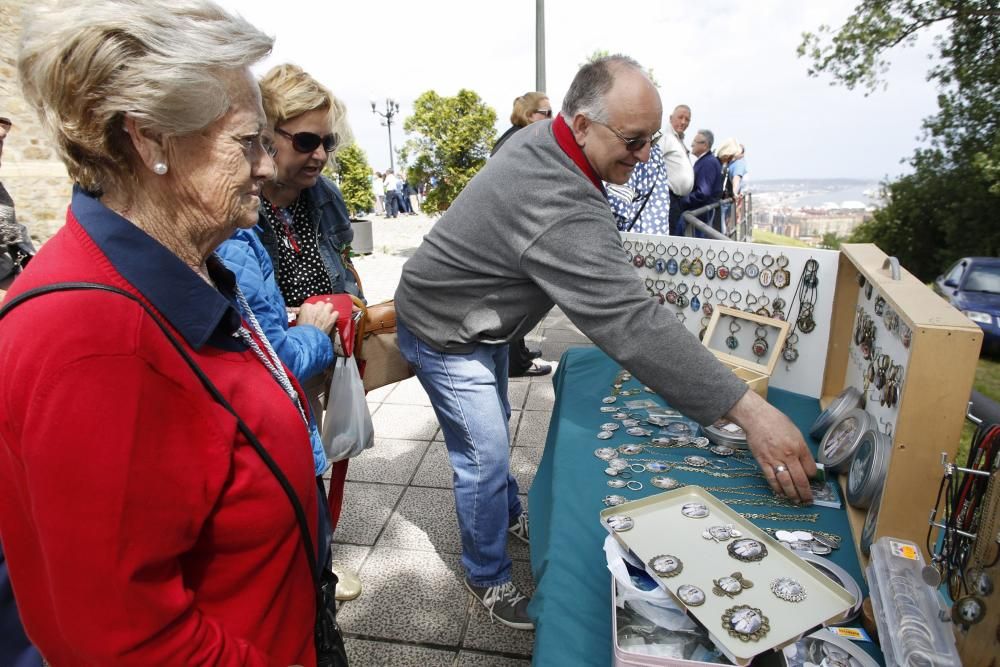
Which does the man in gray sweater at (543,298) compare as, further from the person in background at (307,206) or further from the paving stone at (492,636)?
the person in background at (307,206)

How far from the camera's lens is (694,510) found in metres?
1.25

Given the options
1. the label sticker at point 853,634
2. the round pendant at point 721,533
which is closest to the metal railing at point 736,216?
the round pendant at point 721,533

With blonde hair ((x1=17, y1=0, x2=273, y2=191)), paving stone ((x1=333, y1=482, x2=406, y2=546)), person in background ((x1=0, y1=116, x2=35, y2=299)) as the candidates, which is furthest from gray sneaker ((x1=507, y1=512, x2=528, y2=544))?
person in background ((x1=0, y1=116, x2=35, y2=299))

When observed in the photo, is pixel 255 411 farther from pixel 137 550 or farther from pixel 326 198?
pixel 326 198

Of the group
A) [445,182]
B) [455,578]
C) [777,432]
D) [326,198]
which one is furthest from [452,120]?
[777,432]

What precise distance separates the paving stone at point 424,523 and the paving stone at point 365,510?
5cm

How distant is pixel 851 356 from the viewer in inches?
76.6

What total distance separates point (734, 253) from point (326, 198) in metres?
1.59

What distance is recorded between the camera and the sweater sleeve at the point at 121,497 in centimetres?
64

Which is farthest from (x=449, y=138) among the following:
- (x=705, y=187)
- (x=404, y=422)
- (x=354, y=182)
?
(x=404, y=422)

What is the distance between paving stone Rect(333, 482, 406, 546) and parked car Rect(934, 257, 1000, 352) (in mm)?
7115

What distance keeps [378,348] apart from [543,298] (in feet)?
2.45

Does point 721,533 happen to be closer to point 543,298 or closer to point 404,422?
point 543,298

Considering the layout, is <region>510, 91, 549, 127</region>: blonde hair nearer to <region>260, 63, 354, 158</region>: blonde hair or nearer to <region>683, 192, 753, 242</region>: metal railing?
<region>683, 192, 753, 242</region>: metal railing
